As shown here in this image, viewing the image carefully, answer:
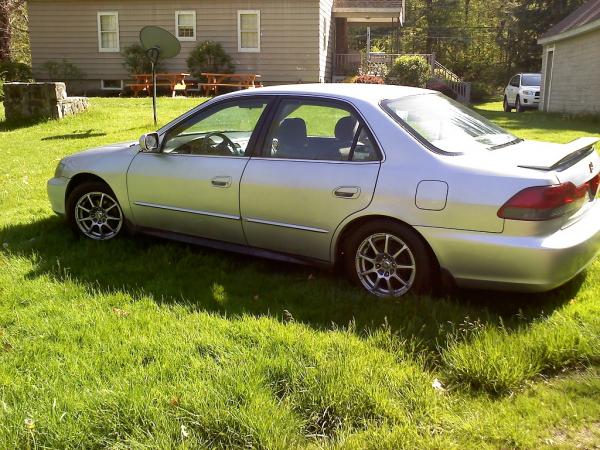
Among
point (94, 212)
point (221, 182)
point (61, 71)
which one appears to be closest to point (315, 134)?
point (221, 182)

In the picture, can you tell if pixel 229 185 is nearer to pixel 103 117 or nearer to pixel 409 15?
pixel 103 117

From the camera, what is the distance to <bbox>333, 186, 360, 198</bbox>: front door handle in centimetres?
400

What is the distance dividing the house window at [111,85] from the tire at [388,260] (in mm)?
22262

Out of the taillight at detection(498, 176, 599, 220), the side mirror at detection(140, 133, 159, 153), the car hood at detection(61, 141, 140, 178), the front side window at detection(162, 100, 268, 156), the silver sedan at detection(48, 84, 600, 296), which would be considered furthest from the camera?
the car hood at detection(61, 141, 140, 178)

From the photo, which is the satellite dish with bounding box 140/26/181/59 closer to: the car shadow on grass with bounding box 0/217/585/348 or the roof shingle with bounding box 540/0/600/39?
the car shadow on grass with bounding box 0/217/585/348

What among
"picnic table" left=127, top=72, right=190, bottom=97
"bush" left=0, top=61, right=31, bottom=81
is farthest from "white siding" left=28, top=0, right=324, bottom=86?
"picnic table" left=127, top=72, right=190, bottom=97

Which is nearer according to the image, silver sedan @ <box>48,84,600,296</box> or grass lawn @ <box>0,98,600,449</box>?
grass lawn @ <box>0,98,600,449</box>

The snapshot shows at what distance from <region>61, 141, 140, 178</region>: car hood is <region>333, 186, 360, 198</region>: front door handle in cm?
207

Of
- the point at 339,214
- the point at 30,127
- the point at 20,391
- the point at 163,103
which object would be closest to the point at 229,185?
the point at 339,214

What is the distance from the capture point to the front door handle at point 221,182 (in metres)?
4.58

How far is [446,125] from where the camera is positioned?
4242 mm

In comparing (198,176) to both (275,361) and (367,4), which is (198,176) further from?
(367,4)

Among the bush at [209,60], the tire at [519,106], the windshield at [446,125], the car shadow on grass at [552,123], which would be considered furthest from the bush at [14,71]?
the windshield at [446,125]

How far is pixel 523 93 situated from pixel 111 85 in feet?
55.2
